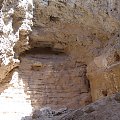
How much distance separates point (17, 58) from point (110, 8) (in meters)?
3.93

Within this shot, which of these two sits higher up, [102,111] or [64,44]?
[64,44]

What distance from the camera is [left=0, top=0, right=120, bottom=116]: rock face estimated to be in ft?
26.2

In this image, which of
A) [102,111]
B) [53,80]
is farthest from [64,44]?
[102,111]

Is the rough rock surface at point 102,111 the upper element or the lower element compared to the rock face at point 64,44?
lower

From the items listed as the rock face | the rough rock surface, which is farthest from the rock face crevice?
the rough rock surface

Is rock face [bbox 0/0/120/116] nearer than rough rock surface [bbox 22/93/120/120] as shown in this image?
No

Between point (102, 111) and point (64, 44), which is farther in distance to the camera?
point (64, 44)

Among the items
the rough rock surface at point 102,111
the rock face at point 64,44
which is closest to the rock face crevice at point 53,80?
the rock face at point 64,44

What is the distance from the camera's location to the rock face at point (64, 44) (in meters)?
8.00

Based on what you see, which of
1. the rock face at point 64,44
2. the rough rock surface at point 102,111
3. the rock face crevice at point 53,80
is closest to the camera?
the rough rock surface at point 102,111

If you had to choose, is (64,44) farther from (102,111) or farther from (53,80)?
(102,111)

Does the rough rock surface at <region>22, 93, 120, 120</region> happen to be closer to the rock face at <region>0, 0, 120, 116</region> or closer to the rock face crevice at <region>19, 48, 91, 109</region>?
the rock face at <region>0, 0, 120, 116</region>

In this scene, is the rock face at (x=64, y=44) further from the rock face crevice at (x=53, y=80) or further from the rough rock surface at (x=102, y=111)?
the rough rock surface at (x=102, y=111)

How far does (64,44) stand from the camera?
9.44 m
